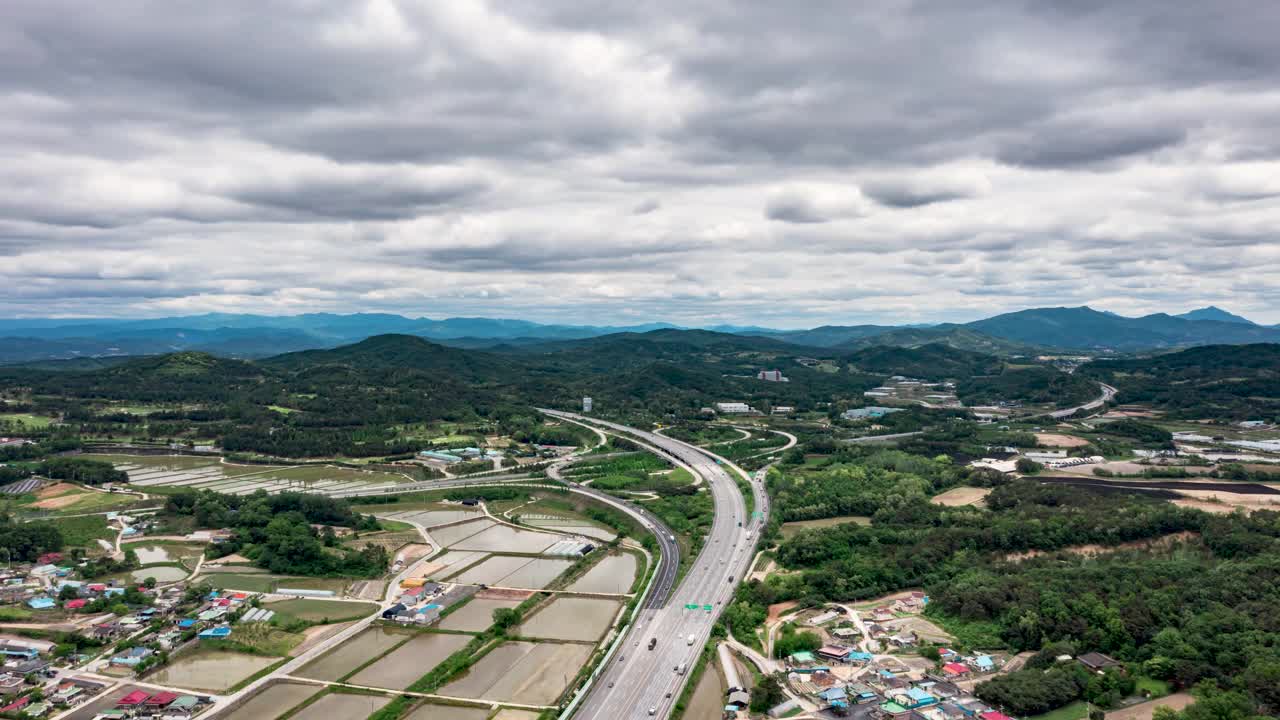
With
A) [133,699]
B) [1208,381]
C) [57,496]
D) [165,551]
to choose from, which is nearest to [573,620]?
[133,699]

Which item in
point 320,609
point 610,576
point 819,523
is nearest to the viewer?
point 320,609

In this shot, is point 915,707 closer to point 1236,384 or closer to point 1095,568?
point 1095,568

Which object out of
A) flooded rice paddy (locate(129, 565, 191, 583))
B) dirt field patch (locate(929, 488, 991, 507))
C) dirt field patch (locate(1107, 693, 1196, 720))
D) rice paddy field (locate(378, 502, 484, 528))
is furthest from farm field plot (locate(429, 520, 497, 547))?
dirt field patch (locate(1107, 693, 1196, 720))

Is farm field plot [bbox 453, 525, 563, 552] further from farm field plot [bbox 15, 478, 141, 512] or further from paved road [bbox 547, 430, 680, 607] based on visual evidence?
farm field plot [bbox 15, 478, 141, 512]

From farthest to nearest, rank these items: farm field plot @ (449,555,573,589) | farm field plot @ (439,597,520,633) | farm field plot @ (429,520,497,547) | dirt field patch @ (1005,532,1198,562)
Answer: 1. farm field plot @ (429,520,497,547)
2. dirt field patch @ (1005,532,1198,562)
3. farm field plot @ (449,555,573,589)
4. farm field plot @ (439,597,520,633)

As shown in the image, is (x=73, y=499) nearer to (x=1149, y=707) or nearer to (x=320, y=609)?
(x=320, y=609)

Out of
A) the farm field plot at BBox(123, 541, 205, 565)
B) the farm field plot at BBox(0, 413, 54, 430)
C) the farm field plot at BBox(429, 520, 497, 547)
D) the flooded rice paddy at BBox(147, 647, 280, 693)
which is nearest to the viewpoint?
the flooded rice paddy at BBox(147, 647, 280, 693)
